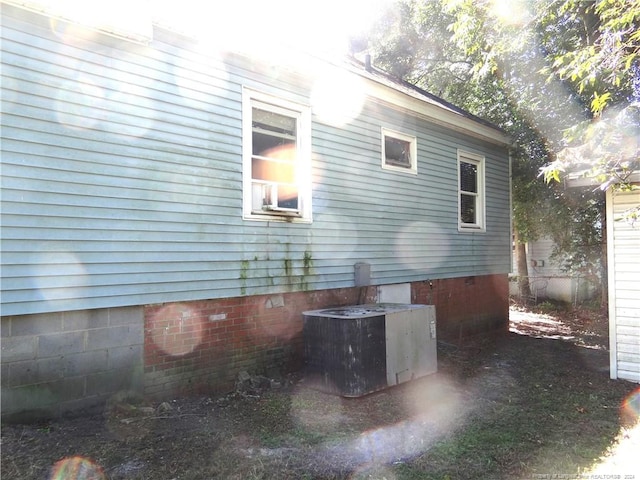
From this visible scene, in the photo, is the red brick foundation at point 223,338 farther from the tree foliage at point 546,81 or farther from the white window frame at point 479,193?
the white window frame at point 479,193

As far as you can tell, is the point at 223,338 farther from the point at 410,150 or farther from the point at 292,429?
the point at 410,150

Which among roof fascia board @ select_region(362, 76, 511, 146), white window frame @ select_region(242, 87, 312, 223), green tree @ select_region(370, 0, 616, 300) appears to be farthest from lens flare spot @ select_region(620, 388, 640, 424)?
roof fascia board @ select_region(362, 76, 511, 146)

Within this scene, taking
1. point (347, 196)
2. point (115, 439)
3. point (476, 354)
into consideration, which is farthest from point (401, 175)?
point (115, 439)

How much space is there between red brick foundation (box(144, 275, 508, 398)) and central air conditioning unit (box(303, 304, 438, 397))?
1.82 feet

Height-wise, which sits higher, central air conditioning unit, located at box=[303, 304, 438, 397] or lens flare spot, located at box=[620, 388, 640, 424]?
central air conditioning unit, located at box=[303, 304, 438, 397]

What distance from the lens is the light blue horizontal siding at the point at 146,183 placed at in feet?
13.6

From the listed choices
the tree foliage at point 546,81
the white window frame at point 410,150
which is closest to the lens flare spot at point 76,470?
the tree foliage at point 546,81

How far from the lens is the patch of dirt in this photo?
3533 millimetres

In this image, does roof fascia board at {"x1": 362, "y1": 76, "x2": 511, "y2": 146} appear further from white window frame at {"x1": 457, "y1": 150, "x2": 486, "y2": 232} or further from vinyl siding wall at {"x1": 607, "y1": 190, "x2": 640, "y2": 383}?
vinyl siding wall at {"x1": 607, "y1": 190, "x2": 640, "y2": 383}

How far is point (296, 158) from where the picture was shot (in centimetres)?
654

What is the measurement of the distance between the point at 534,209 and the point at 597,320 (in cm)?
362

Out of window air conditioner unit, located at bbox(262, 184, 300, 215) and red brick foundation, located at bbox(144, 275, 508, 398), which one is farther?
window air conditioner unit, located at bbox(262, 184, 300, 215)

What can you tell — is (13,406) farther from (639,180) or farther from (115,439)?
(639,180)

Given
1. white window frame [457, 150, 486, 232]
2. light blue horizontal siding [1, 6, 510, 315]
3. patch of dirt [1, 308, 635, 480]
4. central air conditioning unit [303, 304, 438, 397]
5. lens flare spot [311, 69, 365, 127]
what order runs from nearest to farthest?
patch of dirt [1, 308, 635, 480] → light blue horizontal siding [1, 6, 510, 315] → central air conditioning unit [303, 304, 438, 397] → lens flare spot [311, 69, 365, 127] → white window frame [457, 150, 486, 232]
